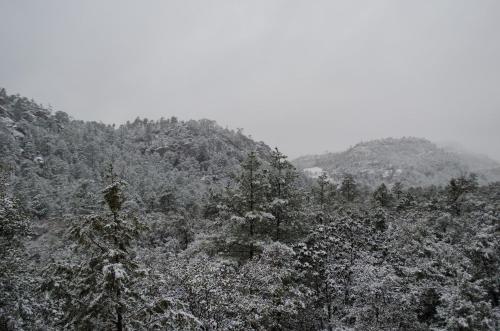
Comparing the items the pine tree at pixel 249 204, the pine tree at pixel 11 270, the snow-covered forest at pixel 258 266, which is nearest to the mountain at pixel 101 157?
the snow-covered forest at pixel 258 266

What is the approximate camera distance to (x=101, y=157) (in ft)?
323

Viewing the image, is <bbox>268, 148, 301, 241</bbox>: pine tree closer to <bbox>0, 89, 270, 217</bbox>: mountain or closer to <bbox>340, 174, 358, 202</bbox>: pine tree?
<bbox>340, 174, 358, 202</bbox>: pine tree

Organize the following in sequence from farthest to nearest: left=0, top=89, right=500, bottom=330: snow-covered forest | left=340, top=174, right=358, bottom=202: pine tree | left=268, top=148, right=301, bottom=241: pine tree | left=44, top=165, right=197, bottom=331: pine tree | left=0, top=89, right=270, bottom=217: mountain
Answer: left=0, top=89, right=270, bottom=217: mountain → left=340, top=174, right=358, bottom=202: pine tree → left=268, top=148, right=301, bottom=241: pine tree → left=0, top=89, right=500, bottom=330: snow-covered forest → left=44, top=165, right=197, bottom=331: pine tree

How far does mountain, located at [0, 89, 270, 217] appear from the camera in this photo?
5891 centimetres

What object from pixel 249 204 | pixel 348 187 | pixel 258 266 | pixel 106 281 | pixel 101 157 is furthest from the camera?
pixel 101 157

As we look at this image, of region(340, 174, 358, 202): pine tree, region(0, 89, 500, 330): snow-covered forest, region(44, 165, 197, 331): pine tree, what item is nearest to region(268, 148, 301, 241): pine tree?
region(0, 89, 500, 330): snow-covered forest

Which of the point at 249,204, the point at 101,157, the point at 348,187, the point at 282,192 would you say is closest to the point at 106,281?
the point at 249,204

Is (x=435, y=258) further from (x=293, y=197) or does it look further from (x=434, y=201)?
(x=434, y=201)

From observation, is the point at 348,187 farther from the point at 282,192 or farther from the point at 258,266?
the point at 258,266

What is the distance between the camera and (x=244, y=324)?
1238 centimetres

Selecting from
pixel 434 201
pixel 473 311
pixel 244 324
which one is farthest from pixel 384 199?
pixel 244 324

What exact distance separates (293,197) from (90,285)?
42.7 feet

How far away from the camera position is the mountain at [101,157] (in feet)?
193

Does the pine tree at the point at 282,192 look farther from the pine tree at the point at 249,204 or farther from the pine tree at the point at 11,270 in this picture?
the pine tree at the point at 11,270
